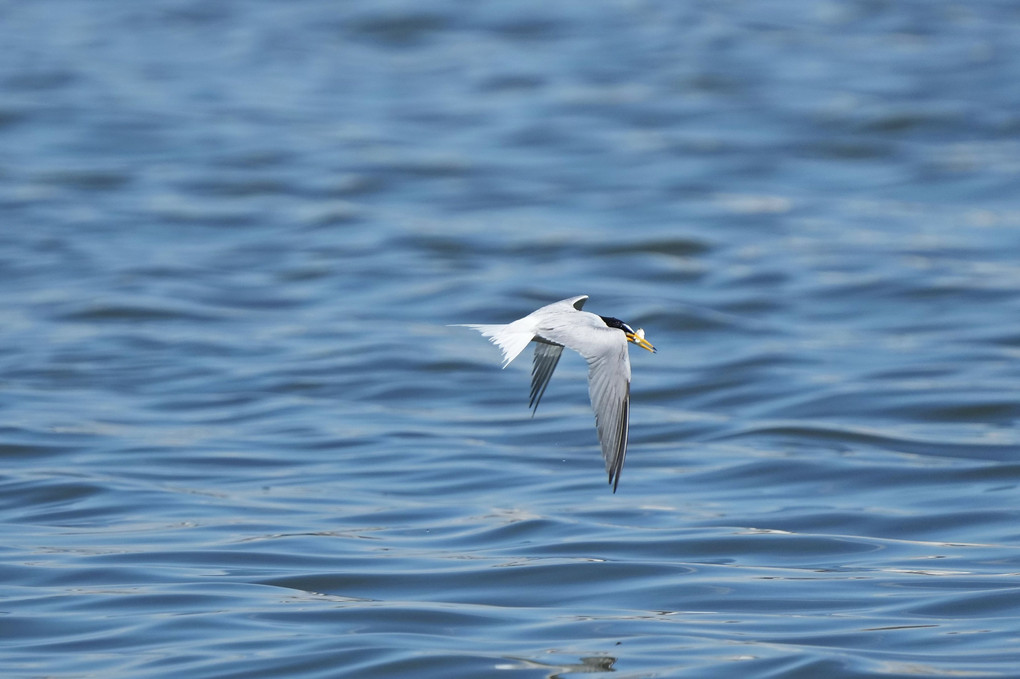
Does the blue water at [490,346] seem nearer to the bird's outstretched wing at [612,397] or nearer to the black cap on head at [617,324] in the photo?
the bird's outstretched wing at [612,397]

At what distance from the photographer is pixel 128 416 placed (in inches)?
428

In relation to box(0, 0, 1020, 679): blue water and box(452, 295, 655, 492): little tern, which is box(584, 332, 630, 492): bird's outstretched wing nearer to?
box(452, 295, 655, 492): little tern

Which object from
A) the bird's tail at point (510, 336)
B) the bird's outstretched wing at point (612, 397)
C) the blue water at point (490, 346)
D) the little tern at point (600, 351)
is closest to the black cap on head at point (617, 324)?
the little tern at point (600, 351)

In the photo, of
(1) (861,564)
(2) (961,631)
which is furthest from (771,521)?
(2) (961,631)

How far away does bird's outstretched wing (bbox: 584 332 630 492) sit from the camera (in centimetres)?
634

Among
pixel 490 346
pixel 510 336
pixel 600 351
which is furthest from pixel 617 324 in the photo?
pixel 490 346

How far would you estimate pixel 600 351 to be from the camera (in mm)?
6656

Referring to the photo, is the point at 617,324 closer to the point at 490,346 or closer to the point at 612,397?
the point at 612,397

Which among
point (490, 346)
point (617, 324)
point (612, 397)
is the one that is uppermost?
point (617, 324)

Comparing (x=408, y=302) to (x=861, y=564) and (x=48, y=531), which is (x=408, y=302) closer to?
(x=48, y=531)

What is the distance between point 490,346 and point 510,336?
6.58 meters

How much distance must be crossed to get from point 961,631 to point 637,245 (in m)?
10.2

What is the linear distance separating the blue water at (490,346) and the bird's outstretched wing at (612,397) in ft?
2.49

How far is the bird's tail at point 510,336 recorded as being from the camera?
6.38 meters
